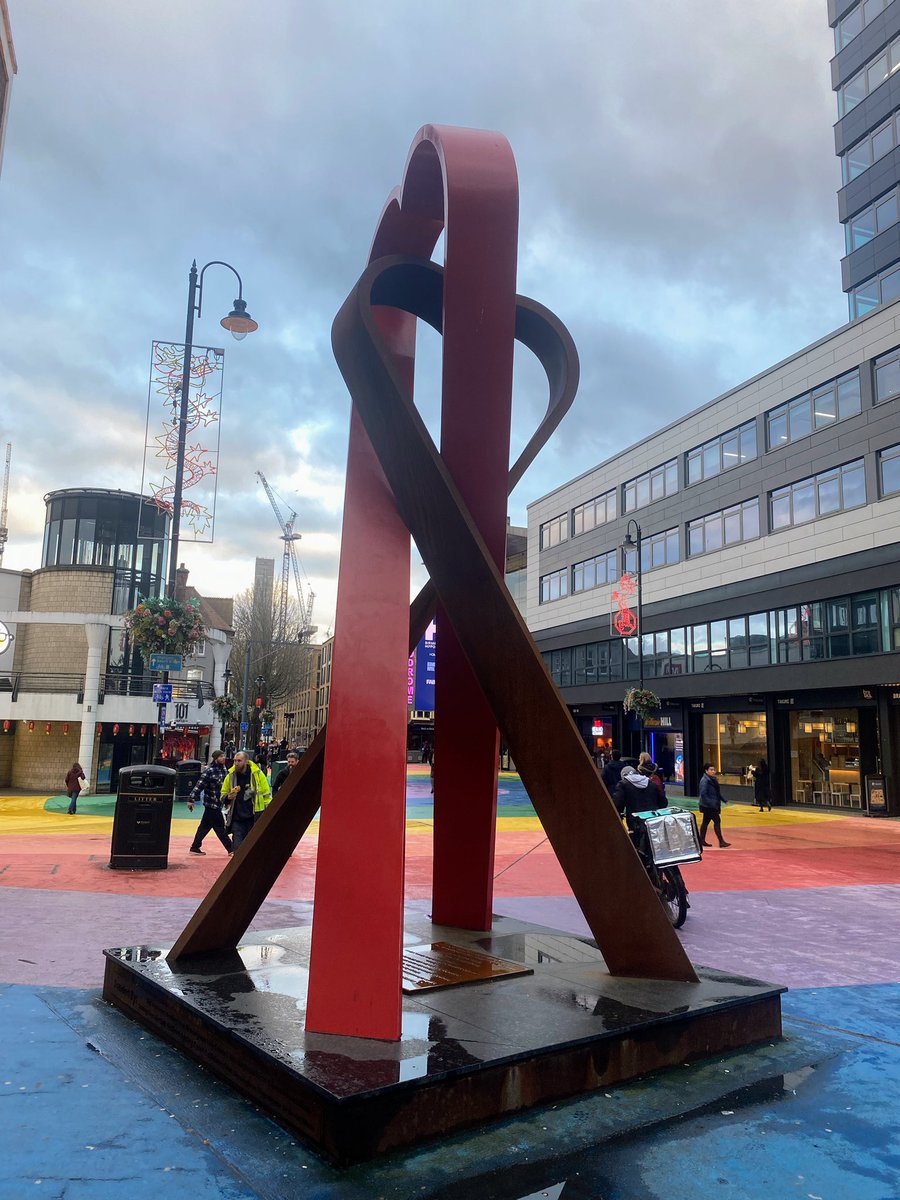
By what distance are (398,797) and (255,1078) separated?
1694 mm

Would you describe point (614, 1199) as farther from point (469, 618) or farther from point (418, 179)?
point (418, 179)

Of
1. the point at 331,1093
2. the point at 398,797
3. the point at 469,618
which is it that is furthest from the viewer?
the point at 469,618

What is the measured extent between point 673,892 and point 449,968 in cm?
480

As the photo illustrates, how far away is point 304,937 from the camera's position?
7.57 meters

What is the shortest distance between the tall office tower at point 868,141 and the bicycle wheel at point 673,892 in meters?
37.6

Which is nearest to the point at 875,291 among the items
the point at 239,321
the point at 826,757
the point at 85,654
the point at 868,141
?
the point at 868,141

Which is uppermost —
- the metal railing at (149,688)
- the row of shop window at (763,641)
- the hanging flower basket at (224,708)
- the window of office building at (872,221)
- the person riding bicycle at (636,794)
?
the window of office building at (872,221)

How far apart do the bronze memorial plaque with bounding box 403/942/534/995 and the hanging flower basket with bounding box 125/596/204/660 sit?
1864 cm

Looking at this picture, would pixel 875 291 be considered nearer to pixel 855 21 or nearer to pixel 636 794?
pixel 855 21

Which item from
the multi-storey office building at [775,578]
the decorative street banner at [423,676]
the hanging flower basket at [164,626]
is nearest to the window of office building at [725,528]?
the multi-storey office building at [775,578]

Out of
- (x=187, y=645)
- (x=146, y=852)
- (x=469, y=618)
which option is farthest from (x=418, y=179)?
(x=187, y=645)

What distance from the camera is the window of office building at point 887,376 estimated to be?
29.4m

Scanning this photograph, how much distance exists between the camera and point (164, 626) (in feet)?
79.2

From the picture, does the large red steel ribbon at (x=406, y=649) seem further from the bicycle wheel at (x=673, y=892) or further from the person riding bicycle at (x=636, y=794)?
the person riding bicycle at (x=636, y=794)
